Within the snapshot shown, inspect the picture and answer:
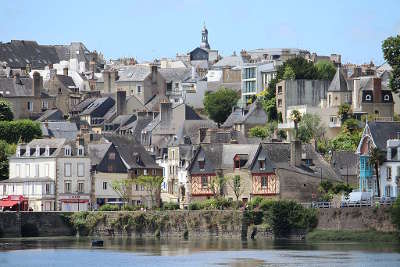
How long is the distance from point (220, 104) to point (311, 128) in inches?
1200

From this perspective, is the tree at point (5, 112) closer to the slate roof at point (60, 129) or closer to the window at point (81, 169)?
the slate roof at point (60, 129)

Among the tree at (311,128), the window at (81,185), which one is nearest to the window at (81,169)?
the window at (81,185)

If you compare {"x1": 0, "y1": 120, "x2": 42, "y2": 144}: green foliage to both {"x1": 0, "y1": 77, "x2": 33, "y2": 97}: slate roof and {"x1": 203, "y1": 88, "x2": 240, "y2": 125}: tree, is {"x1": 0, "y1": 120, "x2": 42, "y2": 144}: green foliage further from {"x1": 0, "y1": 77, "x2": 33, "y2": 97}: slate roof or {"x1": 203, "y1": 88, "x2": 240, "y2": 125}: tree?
{"x1": 0, "y1": 77, "x2": 33, "y2": 97}: slate roof

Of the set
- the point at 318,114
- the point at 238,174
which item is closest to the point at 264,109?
the point at 318,114

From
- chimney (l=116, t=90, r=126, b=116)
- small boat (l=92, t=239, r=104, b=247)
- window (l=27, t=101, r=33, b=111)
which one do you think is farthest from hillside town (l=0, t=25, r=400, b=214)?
small boat (l=92, t=239, r=104, b=247)

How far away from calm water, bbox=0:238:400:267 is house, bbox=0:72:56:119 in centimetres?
7373

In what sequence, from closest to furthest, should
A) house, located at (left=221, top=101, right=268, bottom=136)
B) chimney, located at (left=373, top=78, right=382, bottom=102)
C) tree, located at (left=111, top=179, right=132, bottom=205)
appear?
tree, located at (left=111, top=179, right=132, bottom=205) → chimney, located at (left=373, top=78, right=382, bottom=102) → house, located at (left=221, top=101, right=268, bottom=136)

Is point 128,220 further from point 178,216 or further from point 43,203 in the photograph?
point 43,203

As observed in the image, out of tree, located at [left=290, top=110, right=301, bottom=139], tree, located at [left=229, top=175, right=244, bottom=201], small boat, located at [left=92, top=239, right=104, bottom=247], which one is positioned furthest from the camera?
tree, located at [left=290, top=110, right=301, bottom=139]

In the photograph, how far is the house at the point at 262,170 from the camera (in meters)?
130

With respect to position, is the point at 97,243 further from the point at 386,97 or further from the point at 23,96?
the point at 23,96

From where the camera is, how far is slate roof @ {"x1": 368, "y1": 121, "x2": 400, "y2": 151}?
125 metres

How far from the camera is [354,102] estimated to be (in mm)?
163625

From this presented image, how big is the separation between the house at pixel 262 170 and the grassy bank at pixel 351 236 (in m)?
11.4
